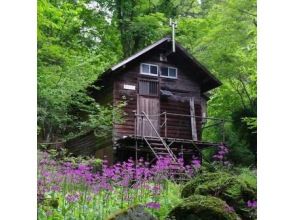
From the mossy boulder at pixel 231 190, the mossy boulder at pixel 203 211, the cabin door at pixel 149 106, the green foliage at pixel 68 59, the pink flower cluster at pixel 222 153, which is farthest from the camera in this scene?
the cabin door at pixel 149 106

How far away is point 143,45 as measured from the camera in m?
8.98

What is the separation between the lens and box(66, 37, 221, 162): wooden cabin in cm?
827

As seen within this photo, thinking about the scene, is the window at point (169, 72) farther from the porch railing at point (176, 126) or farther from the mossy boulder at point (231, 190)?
the mossy boulder at point (231, 190)

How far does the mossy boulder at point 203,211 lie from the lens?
12.4 feet

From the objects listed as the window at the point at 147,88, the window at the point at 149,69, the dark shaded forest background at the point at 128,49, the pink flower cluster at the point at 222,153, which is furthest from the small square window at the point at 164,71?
the pink flower cluster at the point at 222,153

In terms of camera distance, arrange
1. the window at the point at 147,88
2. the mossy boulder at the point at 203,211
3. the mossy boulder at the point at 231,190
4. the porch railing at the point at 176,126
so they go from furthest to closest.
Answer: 1. the window at the point at 147,88
2. the porch railing at the point at 176,126
3. the mossy boulder at the point at 231,190
4. the mossy boulder at the point at 203,211

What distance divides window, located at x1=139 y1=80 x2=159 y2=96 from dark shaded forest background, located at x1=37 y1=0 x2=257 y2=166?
27.7 inches

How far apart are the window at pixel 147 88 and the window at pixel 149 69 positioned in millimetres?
161

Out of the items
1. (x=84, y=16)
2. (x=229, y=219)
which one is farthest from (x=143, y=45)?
(x=229, y=219)

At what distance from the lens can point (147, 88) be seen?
9.15 metres

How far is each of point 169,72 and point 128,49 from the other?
128 cm

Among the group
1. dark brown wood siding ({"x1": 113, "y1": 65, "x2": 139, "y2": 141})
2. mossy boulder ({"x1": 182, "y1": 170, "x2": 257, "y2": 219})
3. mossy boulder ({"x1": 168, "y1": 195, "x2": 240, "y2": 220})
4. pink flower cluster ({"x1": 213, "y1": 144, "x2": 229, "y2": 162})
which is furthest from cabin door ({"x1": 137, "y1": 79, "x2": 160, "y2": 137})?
mossy boulder ({"x1": 168, "y1": 195, "x2": 240, "y2": 220})

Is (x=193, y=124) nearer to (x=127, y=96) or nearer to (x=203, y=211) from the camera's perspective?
(x=127, y=96)

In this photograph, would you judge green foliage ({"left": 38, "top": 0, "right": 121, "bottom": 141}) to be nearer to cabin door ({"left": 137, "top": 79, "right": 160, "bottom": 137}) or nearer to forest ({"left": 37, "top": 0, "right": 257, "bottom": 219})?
forest ({"left": 37, "top": 0, "right": 257, "bottom": 219})
